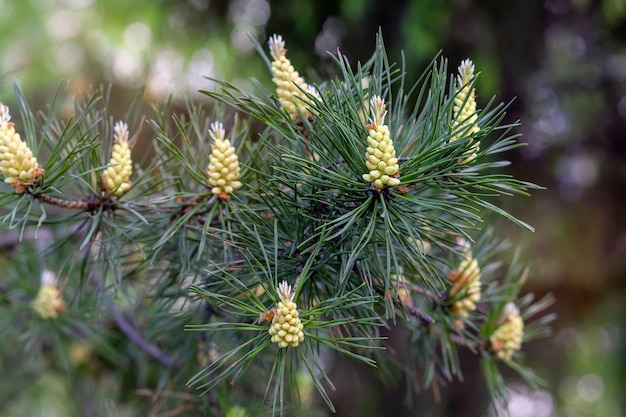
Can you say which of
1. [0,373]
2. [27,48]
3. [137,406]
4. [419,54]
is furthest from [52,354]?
[27,48]

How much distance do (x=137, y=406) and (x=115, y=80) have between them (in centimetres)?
103

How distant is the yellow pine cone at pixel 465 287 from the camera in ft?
2.02

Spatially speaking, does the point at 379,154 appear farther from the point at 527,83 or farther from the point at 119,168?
the point at 527,83

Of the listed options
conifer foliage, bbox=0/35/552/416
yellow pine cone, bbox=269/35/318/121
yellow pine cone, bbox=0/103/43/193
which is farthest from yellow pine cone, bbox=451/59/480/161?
yellow pine cone, bbox=0/103/43/193

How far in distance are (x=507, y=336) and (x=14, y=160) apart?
20.9 inches

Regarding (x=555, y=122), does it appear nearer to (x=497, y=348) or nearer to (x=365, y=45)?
(x=365, y=45)

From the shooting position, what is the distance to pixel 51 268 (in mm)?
958

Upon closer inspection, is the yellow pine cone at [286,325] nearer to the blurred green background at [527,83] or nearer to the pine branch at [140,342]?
the pine branch at [140,342]

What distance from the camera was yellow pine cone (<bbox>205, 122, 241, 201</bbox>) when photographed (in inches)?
20.8

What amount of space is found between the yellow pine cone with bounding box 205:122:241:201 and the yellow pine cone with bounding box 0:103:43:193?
0.15 metres

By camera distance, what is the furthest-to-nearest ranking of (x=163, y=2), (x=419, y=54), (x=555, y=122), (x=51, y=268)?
(x=555, y=122), (x=163, y=2), (x=419, y=54), (x=51, y=268)

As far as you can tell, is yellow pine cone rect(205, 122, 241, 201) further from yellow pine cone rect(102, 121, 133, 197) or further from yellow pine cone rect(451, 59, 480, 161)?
yellow pine cone rect(451, 59, 480, 161)

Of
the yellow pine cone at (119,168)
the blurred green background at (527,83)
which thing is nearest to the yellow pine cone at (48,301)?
the yellow pine cone at (119,168)

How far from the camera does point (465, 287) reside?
615 mm
